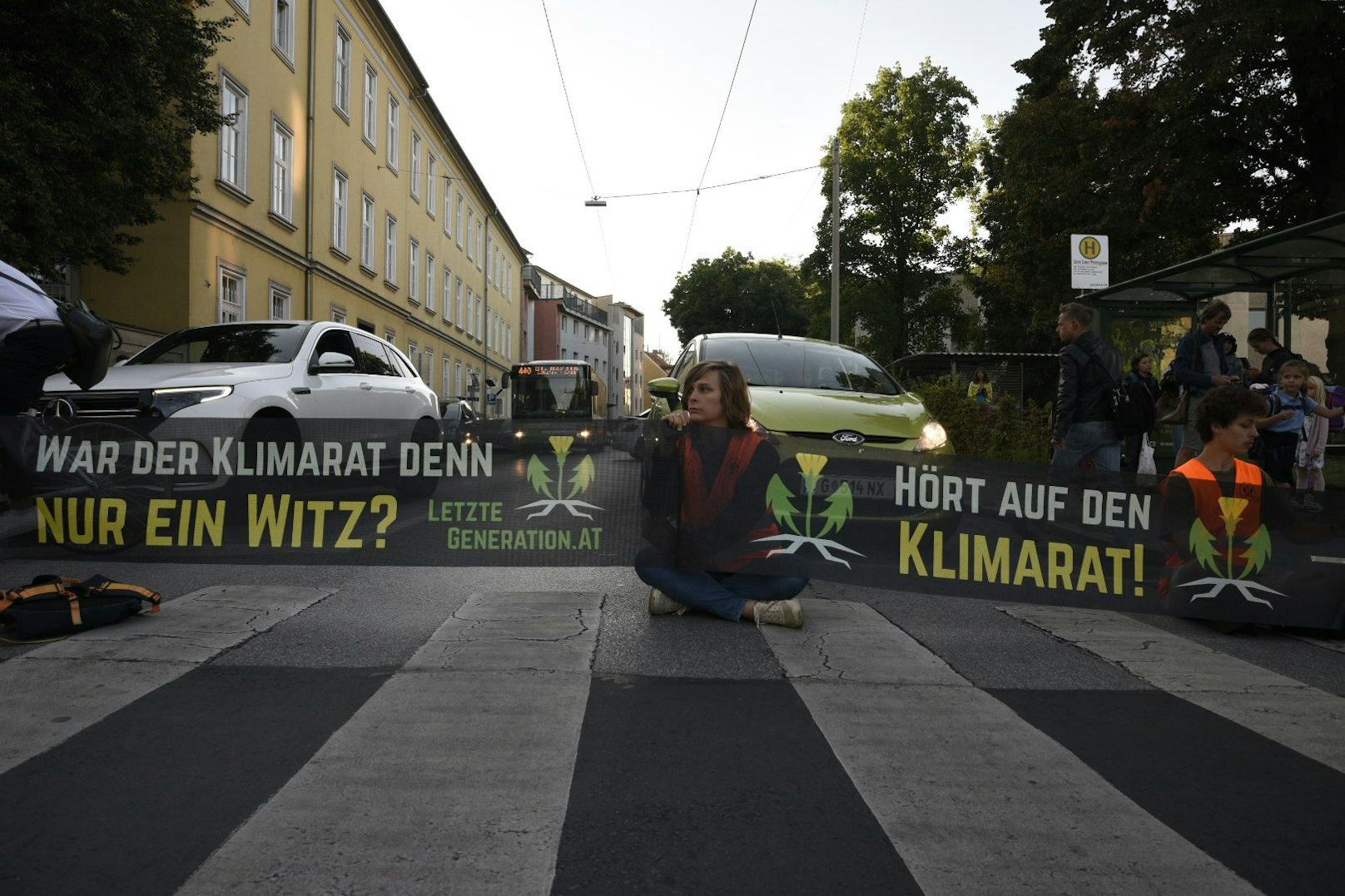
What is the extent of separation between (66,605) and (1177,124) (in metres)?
22.6

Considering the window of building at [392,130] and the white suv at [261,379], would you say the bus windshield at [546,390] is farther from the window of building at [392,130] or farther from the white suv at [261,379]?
the white suv at [261,379]

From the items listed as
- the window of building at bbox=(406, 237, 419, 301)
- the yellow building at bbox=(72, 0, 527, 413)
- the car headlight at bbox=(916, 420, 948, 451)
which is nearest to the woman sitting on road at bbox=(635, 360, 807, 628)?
the car headlight at bbox=(916, 420, 948, 451)

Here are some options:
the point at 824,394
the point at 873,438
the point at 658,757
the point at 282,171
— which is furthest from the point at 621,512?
the point at 282,171

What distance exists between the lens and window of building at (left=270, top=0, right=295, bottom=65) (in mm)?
23234

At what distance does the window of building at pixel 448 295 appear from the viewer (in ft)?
141

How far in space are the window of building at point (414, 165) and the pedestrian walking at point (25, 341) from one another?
3291 centimetres

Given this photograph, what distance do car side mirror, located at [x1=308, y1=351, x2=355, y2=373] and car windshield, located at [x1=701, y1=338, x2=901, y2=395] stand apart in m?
3.26

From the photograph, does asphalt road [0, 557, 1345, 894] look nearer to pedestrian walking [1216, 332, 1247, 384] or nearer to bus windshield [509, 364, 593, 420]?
pedestrian walking [1216, 332, 1247, 384]

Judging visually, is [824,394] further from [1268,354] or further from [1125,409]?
[1268,354]

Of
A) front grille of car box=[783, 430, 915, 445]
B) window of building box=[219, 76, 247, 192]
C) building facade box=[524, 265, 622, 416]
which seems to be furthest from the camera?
building facade box=[524, 265, 622, 416]

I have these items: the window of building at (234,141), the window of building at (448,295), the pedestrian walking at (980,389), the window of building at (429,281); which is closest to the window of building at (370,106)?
the window of building at (429,281)

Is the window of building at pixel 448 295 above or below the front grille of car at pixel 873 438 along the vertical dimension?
above

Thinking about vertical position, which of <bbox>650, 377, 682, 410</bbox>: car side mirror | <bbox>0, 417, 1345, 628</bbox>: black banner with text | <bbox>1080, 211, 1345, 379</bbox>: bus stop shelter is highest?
<bbox>1080, 211, 1345, 379</bbox>: bus stop shelter

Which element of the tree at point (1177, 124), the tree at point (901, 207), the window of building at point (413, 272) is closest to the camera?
the tree at point (1177, 124)
